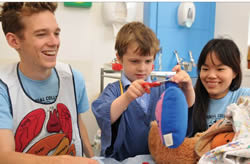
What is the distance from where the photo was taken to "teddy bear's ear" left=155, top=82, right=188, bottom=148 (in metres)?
0.53

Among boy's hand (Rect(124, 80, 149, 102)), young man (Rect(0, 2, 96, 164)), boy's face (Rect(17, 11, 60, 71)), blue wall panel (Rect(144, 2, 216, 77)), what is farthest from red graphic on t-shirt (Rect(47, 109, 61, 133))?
blue wall panel (Rect(144, 2, 216, 77))

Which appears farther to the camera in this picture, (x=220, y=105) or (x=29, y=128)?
(x=220, y=105)

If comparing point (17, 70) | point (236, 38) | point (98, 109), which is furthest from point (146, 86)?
point (236, 38)

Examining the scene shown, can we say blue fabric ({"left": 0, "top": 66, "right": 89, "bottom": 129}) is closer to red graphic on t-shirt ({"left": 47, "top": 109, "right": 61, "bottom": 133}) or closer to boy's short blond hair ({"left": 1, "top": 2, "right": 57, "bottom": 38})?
red graphic on t-shirt ({"left": 47, "top": 109, "right": 61, "bottom": 133})

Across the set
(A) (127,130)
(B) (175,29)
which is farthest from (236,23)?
(A) (127,130)

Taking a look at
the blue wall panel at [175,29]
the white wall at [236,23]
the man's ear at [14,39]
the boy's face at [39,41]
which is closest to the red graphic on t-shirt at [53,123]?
the boy's face at [39,41]

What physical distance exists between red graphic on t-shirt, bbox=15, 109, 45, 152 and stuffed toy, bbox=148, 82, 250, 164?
43 centimetres

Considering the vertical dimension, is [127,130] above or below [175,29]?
below

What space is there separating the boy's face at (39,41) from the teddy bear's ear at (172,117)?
50 centimetres

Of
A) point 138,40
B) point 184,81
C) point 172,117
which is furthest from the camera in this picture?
point 138,40

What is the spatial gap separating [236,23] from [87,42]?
143 centimetres

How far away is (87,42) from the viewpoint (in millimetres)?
2221

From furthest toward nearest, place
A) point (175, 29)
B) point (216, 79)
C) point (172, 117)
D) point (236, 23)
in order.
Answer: point (175, 29), point (236, 23), point (216, 79), point (172, 117)

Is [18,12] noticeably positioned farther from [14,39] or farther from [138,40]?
[138,40]
